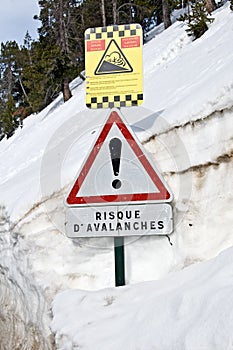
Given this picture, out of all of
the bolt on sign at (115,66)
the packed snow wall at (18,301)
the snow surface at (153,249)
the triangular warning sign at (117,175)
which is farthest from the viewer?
the packed snow wall at (18,301)

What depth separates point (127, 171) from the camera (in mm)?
3096

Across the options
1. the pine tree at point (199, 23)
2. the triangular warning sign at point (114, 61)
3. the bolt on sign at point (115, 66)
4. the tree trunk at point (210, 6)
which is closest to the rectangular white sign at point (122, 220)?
the bolt on sign at point (115, 66)

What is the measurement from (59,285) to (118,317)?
855 mm

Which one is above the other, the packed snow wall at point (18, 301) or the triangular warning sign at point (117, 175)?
the triangular warning sign at point (117, 175)

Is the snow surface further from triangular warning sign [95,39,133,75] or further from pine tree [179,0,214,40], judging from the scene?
pine tree [179,0,214,40]

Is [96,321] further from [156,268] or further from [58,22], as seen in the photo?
[58,22]

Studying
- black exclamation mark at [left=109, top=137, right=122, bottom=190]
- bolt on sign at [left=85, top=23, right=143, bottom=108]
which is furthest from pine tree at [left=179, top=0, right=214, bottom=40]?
black exclamation mark at [left=109, top=137, right=122, bottom=190]

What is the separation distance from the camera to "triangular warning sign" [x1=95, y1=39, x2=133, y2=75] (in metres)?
3.12

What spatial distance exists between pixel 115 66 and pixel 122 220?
1121 millimetres

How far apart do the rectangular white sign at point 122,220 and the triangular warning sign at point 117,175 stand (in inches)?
2.3

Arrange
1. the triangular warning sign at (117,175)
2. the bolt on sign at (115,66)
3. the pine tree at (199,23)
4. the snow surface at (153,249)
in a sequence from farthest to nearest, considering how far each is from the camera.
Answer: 1. the pine tree at (199,23)
2. the bolt on sign at (115,66)
3. the triangular warning sign at (117,175)
4. the snow surface at (153,249)

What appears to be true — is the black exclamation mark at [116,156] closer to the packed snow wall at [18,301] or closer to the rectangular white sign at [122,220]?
the rectangular white sign at [122,220]

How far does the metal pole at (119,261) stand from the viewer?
3.15m

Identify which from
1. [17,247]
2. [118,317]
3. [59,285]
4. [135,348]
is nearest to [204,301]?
[135,348]
